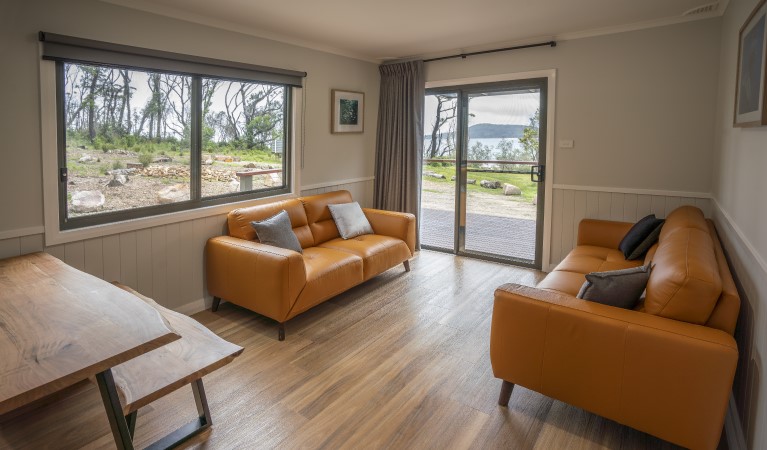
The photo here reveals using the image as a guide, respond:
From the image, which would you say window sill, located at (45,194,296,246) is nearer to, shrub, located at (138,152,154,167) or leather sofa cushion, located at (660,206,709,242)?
shrub, located at (138,152,154,167)

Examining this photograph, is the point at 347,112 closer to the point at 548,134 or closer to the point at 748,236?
the point at 548,134

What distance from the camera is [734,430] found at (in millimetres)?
2090

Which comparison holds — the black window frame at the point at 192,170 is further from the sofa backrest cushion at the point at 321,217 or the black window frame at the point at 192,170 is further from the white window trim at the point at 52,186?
the sofa backrest cushion at the point at 321,217

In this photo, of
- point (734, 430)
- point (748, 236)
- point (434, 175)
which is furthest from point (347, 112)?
point (734, 430)

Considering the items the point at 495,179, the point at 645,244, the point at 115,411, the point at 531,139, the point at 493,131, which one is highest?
the point at 493,131

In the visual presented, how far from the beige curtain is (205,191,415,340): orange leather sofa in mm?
730

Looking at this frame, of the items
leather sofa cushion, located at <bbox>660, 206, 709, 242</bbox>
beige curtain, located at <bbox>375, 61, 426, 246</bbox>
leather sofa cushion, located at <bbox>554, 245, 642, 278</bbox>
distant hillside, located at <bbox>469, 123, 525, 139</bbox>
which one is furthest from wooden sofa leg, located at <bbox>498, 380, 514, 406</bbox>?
beige curtain, located at <bbox>375, 61, 426, 246</bbox>

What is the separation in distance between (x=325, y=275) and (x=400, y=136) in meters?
2.40

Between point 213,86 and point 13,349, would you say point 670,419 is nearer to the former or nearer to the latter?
point 13,349

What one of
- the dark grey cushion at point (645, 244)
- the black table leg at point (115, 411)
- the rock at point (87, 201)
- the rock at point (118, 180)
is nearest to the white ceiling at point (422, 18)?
the rock at point (118, 180)

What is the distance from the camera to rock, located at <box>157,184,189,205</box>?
3.49m

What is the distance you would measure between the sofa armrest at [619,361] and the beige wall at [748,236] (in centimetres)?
14

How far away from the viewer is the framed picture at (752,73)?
1964mm

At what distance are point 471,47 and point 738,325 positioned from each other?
3583 mm
